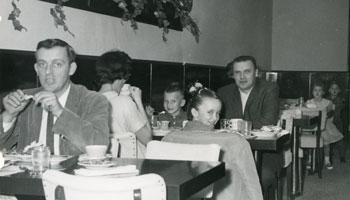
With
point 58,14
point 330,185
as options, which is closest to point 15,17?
point 58,14

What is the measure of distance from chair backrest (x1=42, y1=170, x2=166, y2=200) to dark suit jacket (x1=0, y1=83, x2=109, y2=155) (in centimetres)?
79

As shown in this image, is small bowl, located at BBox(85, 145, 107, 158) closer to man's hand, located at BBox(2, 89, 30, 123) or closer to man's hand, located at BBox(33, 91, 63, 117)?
man's hand, located at BBox(33, 91, 63, 117)

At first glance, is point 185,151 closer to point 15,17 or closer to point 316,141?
point 15,17

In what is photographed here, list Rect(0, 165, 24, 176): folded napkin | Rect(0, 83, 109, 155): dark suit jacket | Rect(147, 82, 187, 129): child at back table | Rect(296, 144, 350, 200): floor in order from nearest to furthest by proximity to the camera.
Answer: Rect(0, 165, 24, 176): folded napkin, Rect(0, 83, 109, 155): dark suit jacket, Rect(147, 82, 187, 129): child at back table, Rect(296, 144, 350, 200): floor

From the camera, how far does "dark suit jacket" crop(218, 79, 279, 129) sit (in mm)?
4957

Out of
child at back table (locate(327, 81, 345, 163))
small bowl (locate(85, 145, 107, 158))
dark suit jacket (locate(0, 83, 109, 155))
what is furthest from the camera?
child at back table (locate(327, 81, 345, 163))

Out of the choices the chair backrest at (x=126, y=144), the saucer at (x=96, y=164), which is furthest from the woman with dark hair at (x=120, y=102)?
the saucer at (x=96, y=164)

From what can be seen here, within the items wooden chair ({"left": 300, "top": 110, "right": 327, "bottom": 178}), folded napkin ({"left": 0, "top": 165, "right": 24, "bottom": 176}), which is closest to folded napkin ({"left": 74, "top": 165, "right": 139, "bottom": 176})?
folded napkin ({"left": 0, "top": 165, "right": 24, "bottom": 176})

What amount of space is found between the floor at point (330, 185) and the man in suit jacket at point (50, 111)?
3445 mm

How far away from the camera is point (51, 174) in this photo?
1809 millimetres

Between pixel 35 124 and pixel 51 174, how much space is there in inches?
38.7

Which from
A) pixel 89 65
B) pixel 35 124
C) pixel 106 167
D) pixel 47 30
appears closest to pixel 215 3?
pixel 89 65

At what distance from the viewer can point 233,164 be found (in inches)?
→ 119

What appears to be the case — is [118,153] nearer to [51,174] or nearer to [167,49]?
[51,174]
